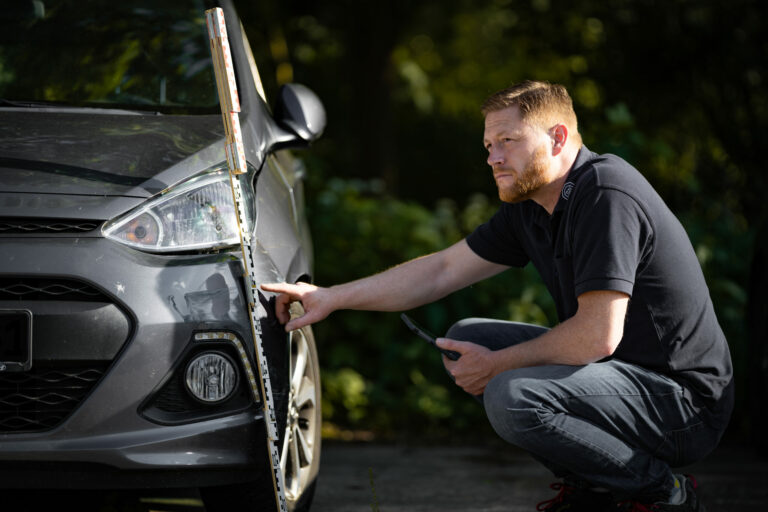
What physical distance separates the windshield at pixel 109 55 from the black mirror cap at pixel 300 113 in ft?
0.91

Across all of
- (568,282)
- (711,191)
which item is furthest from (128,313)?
(711,191)

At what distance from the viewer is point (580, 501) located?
10.3 feet

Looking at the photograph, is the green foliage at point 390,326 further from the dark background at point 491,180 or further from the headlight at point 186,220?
the headlight at point 186,220

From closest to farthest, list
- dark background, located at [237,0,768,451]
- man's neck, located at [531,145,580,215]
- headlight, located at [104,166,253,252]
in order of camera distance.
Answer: headlight, located at [104,166,253,252]
man's neck, located at [531,145,580,215]
dark background, located at [237,0,768,451]

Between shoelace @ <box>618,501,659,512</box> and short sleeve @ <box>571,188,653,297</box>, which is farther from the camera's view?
shoelace @ <box>618,501,659,512</box>

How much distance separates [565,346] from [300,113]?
4.51ft

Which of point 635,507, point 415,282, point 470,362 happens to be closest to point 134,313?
point 470,362

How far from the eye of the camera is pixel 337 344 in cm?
569

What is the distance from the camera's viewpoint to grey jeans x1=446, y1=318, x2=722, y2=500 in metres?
2.84

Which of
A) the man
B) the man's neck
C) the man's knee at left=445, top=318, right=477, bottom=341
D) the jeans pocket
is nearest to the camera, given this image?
the man

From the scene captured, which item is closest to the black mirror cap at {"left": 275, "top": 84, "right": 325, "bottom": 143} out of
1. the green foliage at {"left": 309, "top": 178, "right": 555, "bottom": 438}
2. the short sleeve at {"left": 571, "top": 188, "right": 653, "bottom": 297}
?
the short sleeve at {"left": 571, "top": 188, "right": 653, "bottom": 297}

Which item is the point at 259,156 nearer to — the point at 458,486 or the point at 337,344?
the point at 458,486

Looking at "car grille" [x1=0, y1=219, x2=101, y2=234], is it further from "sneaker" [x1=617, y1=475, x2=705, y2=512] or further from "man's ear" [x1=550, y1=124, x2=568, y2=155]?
"sneaker" [x1=617, y1=475, x2=705, y2=512]

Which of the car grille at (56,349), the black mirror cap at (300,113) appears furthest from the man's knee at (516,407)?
the black mirror cap at (300,113)
